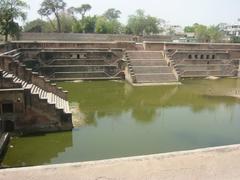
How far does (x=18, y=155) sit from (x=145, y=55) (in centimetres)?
1536

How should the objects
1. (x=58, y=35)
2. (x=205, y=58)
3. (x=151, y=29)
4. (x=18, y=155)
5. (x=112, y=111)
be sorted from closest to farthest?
(x=18, y=155)
(x=112, y=111)
(x=205, y=58)
(x=58, y=35)
(x=151, y=29)

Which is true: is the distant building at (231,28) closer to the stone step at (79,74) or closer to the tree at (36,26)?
the tree at (36,26)

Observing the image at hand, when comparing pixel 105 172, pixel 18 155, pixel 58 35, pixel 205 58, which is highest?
pixel 58 35

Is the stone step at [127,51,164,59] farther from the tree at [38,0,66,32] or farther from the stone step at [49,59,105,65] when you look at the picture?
the tree at [38,0,66,32]

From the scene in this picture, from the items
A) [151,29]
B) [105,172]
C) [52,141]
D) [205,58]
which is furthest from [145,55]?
[151,29]

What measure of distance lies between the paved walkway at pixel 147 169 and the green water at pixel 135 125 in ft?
7.85

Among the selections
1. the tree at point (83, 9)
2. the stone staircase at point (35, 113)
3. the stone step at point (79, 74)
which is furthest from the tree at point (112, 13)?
the stone staircase at point (35, 113)

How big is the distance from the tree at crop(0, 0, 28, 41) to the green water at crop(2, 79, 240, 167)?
6.75 meters

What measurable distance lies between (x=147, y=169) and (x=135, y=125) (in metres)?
5.61

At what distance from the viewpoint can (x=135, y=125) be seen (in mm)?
11617

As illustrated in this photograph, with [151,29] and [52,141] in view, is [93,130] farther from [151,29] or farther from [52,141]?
[151,29]

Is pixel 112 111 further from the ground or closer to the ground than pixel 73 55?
closer to the ground

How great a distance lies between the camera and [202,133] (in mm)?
10703

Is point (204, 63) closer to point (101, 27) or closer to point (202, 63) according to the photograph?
point (202, 63)
